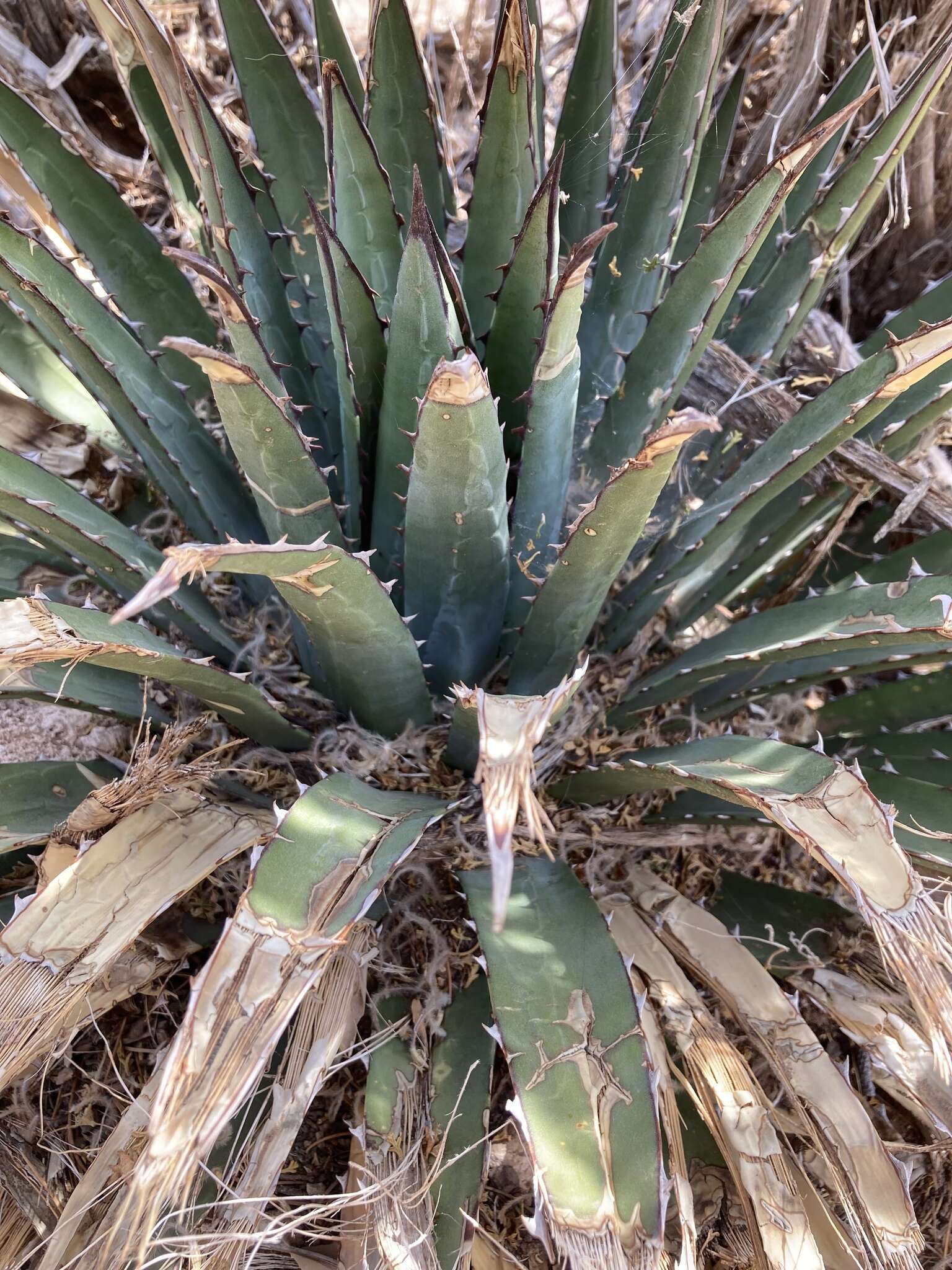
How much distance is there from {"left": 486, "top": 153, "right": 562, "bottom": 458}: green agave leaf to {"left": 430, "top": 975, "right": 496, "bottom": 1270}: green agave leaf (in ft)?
2.30

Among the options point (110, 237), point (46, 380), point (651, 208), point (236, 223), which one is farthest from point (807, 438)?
point (46, 380)

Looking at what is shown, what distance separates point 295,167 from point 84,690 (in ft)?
2.63

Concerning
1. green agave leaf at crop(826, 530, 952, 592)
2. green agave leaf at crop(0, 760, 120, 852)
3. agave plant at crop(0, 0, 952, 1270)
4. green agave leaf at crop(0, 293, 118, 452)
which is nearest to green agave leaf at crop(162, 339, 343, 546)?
agave plant at crop(0, 0, 952, 1270)

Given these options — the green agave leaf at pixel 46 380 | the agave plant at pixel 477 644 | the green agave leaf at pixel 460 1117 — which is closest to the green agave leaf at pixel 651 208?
the agave plant at pixel 477 644

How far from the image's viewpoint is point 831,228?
1.27 meters

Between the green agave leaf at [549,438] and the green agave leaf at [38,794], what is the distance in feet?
1.84

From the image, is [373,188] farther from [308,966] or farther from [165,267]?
[308,966]

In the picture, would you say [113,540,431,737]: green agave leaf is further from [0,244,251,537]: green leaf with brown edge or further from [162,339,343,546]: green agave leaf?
[0,244,251,537]: green leaf with brown edge

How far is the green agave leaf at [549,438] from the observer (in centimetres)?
86

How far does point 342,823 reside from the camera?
0.85m

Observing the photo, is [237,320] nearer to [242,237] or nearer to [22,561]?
[242,237]

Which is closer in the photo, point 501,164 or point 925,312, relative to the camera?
point 501,164

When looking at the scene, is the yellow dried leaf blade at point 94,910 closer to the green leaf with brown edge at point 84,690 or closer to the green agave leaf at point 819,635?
the green leaf with brown edge at point 84,690

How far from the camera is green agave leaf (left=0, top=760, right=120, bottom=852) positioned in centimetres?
104
